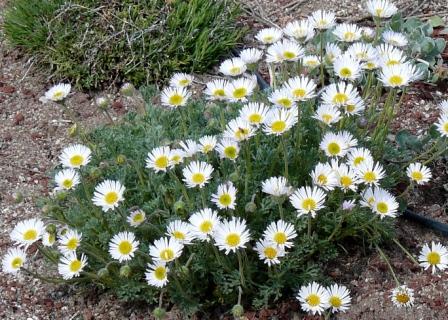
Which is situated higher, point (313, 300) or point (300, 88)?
point (300, 88)

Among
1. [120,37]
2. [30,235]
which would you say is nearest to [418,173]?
[30,235]

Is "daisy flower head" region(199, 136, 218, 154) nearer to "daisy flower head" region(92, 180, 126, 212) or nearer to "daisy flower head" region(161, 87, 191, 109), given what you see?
"daisy flower head" region(161, 87, 191, 109)

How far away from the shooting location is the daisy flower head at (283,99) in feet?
9.36

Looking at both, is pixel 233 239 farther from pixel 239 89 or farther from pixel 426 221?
pixel 426 221

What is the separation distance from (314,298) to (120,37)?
1.91 m

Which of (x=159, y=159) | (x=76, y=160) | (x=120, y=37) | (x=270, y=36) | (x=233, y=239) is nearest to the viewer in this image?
(x=233, y=239)

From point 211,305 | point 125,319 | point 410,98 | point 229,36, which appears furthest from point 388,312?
point 229,36

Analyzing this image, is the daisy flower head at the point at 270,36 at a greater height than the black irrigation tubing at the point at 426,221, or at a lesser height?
greater

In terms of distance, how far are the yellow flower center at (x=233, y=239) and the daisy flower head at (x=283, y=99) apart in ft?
1.74

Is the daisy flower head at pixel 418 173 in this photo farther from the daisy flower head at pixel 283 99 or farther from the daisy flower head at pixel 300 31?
the daisy flower head at pixel 300 31

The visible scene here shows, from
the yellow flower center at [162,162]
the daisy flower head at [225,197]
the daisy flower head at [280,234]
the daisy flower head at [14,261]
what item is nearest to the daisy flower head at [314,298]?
the daisy flower head at [280,234]

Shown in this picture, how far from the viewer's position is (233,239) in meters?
2.57

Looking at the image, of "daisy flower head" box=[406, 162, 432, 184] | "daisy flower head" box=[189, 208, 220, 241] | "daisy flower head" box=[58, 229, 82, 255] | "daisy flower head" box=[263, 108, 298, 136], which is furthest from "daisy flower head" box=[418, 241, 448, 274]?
"daisy flower head" box=[58, 229, 82, 255]

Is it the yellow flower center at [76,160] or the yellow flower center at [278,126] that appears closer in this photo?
the yellow flower center at [278,126]
